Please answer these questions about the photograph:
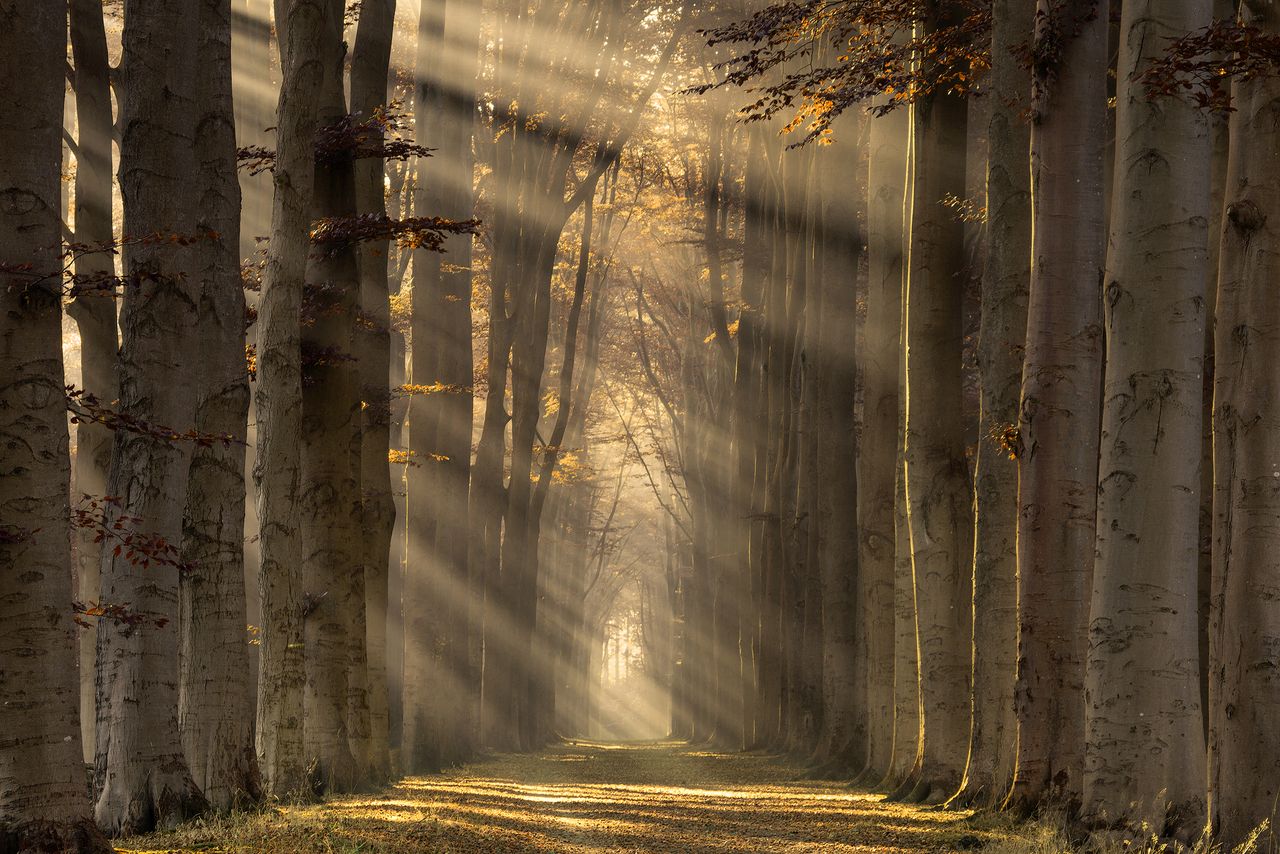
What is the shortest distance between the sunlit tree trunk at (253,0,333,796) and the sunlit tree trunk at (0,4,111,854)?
5893 mm

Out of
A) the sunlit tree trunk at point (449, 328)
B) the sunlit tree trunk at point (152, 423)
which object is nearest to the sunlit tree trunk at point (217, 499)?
the sunlit tree trunk at point (152, 423)

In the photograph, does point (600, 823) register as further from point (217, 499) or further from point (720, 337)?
point (720, 337)

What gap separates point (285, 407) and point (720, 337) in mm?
18845

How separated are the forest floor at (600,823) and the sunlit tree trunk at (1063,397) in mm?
959

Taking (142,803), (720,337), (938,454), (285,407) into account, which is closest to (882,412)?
(938,454)

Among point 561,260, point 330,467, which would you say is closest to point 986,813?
point 330,467

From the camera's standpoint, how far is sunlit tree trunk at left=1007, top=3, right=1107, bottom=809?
10508 millimetres

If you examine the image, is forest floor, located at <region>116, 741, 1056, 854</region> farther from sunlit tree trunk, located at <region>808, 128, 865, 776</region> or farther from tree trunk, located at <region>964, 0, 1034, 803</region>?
sunlit tree trunk, located at <region>808, 128, 865, 776</region>

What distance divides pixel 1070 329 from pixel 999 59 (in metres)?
3.71

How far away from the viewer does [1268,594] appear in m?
8.47

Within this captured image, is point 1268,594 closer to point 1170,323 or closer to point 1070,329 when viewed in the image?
point 1170,323

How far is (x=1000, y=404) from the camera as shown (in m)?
13.0

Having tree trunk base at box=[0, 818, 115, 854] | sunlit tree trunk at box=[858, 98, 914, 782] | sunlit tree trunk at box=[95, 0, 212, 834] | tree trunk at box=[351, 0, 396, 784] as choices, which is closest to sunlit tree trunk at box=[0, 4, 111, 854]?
tree trunk base at box=[0, 818, 115, 854]

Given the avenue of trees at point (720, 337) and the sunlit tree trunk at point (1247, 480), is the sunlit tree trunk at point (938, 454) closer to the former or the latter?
the avenue of trees at point (720, 337)
